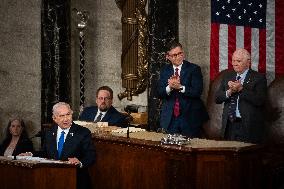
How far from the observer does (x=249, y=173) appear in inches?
244

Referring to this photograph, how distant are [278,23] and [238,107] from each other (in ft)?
10.6

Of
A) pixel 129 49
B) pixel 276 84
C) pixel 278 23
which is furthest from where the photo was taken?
pixel 129 49

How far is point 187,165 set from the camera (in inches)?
243

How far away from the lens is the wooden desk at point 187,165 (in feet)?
20.0

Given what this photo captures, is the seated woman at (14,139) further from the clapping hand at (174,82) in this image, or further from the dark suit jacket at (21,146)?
the clapping hand at (174,82)

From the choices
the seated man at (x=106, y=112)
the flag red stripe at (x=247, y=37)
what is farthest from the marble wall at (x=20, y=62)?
the flag red stripe at (x=247, y=37)

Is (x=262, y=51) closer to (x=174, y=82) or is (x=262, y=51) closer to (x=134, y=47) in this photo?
(x=134, y=47)

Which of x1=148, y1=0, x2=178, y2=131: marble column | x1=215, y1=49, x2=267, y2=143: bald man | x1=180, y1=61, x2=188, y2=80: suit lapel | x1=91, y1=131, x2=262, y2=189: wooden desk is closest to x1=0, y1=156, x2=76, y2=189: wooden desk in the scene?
x1=91, y1=131, x2=262, y2=189: wooden desk

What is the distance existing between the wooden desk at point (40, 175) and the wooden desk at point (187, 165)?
121 cm

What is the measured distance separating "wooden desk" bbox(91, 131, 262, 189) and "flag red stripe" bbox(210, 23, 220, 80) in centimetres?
345

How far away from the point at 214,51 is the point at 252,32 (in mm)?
682

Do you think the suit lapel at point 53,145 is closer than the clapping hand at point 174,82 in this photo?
Yes

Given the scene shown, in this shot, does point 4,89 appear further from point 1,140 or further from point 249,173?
point 249,173

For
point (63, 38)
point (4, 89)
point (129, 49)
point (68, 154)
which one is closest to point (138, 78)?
point (129, 49)
